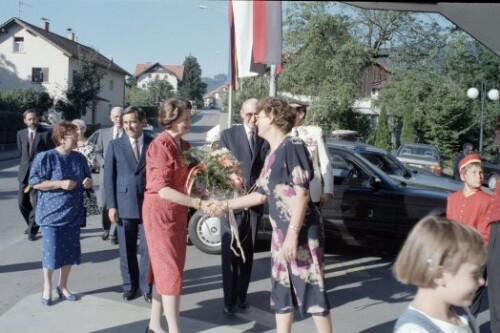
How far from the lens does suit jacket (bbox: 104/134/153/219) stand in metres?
5.69

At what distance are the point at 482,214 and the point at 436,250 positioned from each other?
10.3 ft

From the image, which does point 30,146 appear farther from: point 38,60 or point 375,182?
point 38,60

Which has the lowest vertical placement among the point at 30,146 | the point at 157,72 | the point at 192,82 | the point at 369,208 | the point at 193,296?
the point at 193,296

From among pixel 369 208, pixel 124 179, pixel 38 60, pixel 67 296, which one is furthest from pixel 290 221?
pixel 38 60

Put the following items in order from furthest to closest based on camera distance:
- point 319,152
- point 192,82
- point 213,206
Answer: point 192,82 → point 319,152 → point 213,206

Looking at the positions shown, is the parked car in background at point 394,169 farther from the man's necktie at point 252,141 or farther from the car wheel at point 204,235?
the man's necktie at point 252,141

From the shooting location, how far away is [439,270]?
208 centimetres

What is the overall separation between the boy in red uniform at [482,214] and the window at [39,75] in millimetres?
44118

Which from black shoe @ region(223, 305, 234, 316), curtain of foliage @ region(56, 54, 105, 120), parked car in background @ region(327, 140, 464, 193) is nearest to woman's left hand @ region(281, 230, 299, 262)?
black shoe @ region(223, 305, 234, 316)

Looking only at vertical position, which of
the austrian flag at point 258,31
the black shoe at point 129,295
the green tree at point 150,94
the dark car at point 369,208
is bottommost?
the black shoe at point 129,295

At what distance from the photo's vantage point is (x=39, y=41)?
153 ft

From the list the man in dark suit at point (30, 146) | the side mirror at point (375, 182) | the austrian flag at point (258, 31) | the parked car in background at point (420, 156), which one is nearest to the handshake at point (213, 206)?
the austrian flag at point (258, 31)

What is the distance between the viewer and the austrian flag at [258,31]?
2.77 m

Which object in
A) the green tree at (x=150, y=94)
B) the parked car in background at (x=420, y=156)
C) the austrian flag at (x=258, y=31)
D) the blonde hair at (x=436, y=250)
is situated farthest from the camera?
the green tree at (x=150, y=94)
